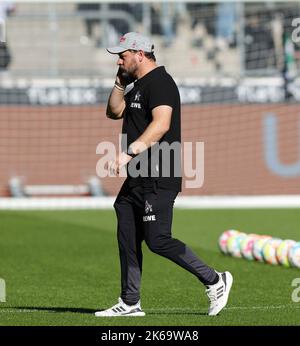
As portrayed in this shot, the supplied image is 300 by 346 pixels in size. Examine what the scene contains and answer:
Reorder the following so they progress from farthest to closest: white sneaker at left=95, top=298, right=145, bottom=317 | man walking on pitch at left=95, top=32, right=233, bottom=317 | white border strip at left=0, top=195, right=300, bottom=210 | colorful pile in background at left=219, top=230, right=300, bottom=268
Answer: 1. white border strip at left=0, top=195, right=300, bottom=210
2. colorful pile in background at left=219, top=230, right=300, bottom=268
3. white sneaker at left=95, top=298, right=145, bottom=317
4. man walking on pitch at left=95, top=32, right=233, bottom=317

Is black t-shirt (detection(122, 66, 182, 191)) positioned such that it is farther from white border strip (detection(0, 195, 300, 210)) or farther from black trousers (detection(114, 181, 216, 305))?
white border strip (detection(0, 195, 300, 210))

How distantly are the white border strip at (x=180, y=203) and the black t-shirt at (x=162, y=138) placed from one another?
14484 mm

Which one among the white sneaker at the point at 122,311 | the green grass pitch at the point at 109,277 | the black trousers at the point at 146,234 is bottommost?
the green grass pitch at the point at 109,277

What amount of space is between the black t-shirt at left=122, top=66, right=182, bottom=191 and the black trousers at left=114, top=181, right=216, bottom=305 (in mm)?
105

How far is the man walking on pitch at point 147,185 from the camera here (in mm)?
9008

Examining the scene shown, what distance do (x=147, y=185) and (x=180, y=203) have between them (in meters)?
15.0

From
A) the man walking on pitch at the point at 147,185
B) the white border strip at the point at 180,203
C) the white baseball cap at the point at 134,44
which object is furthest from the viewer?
the white border strip at the point at 180,203

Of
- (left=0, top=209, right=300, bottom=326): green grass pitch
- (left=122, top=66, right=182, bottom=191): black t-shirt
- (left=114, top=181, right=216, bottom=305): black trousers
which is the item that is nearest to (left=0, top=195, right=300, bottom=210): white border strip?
(left=0, top=209, right=300, bottom=326): green grass pitch

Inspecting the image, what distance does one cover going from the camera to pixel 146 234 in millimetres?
9102

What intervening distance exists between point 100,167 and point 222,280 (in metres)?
15.2

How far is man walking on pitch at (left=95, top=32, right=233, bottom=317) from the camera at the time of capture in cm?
901

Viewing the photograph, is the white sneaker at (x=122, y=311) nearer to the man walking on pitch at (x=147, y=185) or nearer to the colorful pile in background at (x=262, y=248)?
the man walking on pitch at (x=147, y=185)

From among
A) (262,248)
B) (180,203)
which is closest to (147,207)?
(262,248)

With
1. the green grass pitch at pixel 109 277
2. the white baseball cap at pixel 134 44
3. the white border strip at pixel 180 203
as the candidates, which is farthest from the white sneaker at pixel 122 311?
the white border strip at pixel 180 203
